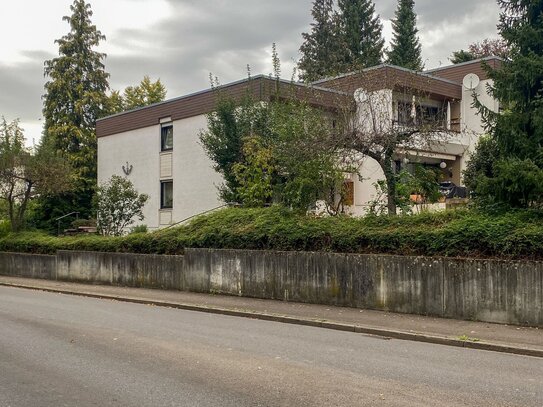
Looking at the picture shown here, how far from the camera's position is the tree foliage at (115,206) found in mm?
25625

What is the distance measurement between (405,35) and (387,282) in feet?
156

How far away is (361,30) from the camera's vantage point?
6000cm

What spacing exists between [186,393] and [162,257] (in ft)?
42.2

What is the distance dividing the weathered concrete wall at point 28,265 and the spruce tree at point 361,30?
39549mm

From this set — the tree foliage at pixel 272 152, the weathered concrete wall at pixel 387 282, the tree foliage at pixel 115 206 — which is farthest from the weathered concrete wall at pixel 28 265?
the weathered concrete wall at pixel 387 282

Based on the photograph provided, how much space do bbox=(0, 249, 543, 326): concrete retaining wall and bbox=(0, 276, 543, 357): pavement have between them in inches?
12.1

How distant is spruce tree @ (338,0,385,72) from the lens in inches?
2330

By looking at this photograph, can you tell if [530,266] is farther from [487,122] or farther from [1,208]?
[1,208]

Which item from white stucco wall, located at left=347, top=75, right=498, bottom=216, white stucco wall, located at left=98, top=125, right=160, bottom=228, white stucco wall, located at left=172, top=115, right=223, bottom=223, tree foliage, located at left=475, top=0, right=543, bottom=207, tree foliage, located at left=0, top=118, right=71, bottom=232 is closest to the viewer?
tree foliage, located at left=475, top=0, right=543, bottom=207

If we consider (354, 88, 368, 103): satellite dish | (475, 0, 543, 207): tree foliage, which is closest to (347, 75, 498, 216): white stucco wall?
(354, 88, 368, 103): satellite dish

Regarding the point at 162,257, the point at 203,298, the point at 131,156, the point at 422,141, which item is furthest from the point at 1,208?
the point at 422,141

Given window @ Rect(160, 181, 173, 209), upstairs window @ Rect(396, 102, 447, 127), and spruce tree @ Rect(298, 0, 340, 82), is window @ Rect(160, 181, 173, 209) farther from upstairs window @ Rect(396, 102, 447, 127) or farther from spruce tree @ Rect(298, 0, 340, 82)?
spruce tree @ Rect(298, 0, 340, 82)

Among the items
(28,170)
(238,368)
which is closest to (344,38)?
(28,170)

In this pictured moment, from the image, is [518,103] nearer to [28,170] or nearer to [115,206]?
[115,206]
